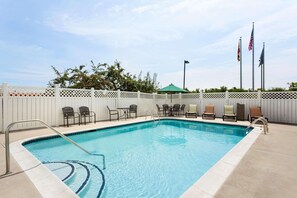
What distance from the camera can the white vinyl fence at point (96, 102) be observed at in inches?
261

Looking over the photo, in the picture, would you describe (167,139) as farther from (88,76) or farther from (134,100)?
(88,76)

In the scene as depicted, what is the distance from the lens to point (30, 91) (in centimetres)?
712

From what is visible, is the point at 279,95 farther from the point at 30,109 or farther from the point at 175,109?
the point at 30,109

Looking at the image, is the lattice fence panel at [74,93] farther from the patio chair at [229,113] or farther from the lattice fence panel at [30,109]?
the patio chair at [229,113]

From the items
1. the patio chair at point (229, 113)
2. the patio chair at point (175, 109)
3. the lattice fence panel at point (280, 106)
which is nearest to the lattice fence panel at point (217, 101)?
the patio chair at point (229, 113)

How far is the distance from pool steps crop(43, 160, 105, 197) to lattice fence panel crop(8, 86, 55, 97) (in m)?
4.54

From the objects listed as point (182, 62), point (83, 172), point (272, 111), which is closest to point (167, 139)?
point (83, 172)

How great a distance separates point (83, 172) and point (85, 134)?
358 centimetres

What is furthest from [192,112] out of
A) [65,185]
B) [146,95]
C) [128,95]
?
[65,185]

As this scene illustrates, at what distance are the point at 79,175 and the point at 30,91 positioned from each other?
18.7ft

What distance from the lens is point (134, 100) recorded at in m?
12.1

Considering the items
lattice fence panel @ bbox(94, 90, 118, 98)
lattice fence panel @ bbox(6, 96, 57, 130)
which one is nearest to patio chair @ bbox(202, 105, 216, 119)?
lattice fence panel @ bbox(94, 90, 118, 98)

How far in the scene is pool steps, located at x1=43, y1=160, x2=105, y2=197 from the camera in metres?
2.85

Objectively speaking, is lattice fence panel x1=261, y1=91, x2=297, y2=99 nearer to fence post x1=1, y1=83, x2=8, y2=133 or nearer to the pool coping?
the pool coping
